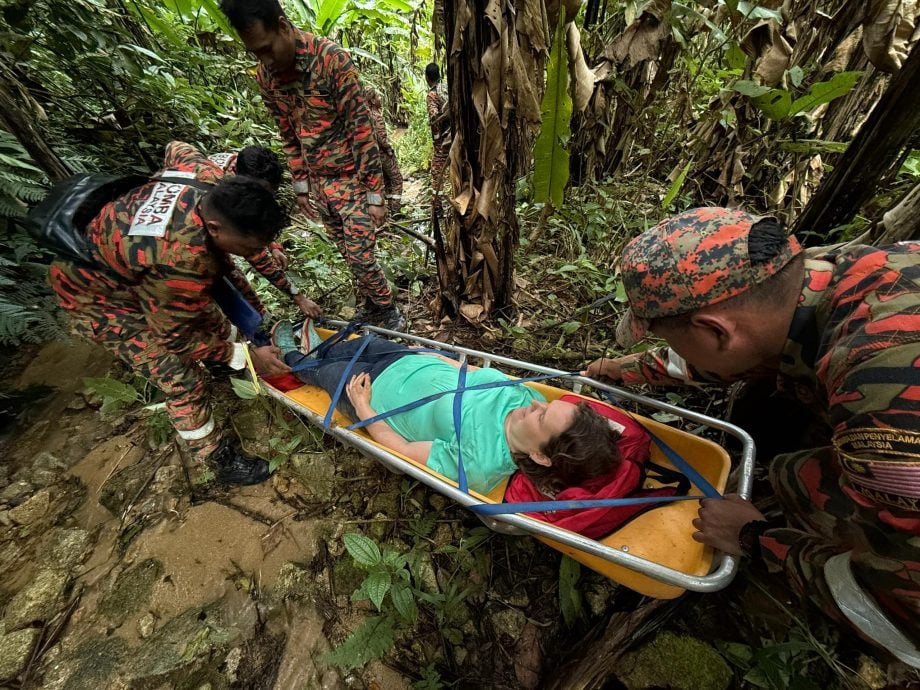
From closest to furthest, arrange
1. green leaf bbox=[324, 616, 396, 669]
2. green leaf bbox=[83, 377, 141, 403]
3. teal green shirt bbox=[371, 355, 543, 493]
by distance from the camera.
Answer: green leaf bbox=[324, 616, 396, 669]
teal green shirt bbox=[371, 355, 543, 493]
green leaf bbox=[83, 377, 141, 403]

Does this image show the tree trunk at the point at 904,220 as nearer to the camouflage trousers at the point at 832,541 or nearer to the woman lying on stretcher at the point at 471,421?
the camouflage trousers at the point at 832,541

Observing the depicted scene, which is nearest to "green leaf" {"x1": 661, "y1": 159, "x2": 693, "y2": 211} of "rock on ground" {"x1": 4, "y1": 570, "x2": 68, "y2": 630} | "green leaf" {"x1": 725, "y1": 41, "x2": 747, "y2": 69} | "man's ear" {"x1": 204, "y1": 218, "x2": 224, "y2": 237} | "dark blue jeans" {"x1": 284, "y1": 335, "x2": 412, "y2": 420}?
"green leaf" {"x1": 725, "y1": 41, "x2": 747, "y2": 69}

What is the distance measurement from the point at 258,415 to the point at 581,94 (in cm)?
329

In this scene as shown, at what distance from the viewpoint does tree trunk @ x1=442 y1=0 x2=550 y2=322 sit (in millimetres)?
2035

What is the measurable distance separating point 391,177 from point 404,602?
5.55 meters

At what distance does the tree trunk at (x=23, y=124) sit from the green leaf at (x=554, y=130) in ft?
10.8

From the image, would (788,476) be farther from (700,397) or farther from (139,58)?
→ (139,58)

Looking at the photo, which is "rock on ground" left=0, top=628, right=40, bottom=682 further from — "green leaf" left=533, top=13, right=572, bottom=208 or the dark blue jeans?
"green leaf" left=533, top=13, right=572, bottom=208

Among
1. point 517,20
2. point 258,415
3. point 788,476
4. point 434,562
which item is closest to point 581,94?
point 517,20

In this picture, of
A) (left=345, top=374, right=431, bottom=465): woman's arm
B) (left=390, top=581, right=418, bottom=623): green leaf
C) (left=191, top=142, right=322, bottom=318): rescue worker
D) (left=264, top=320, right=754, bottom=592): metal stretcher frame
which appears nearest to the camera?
(left=264, top=320, right=754, bottom=592): metal stretcher frame

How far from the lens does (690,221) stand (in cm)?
117

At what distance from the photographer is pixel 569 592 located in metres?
1.83

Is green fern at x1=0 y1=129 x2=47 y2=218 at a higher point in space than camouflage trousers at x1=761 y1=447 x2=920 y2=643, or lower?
higher

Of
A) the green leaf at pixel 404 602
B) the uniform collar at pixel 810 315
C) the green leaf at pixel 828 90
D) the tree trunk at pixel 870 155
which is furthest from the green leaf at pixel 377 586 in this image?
the green leaf at pixel 828 90
